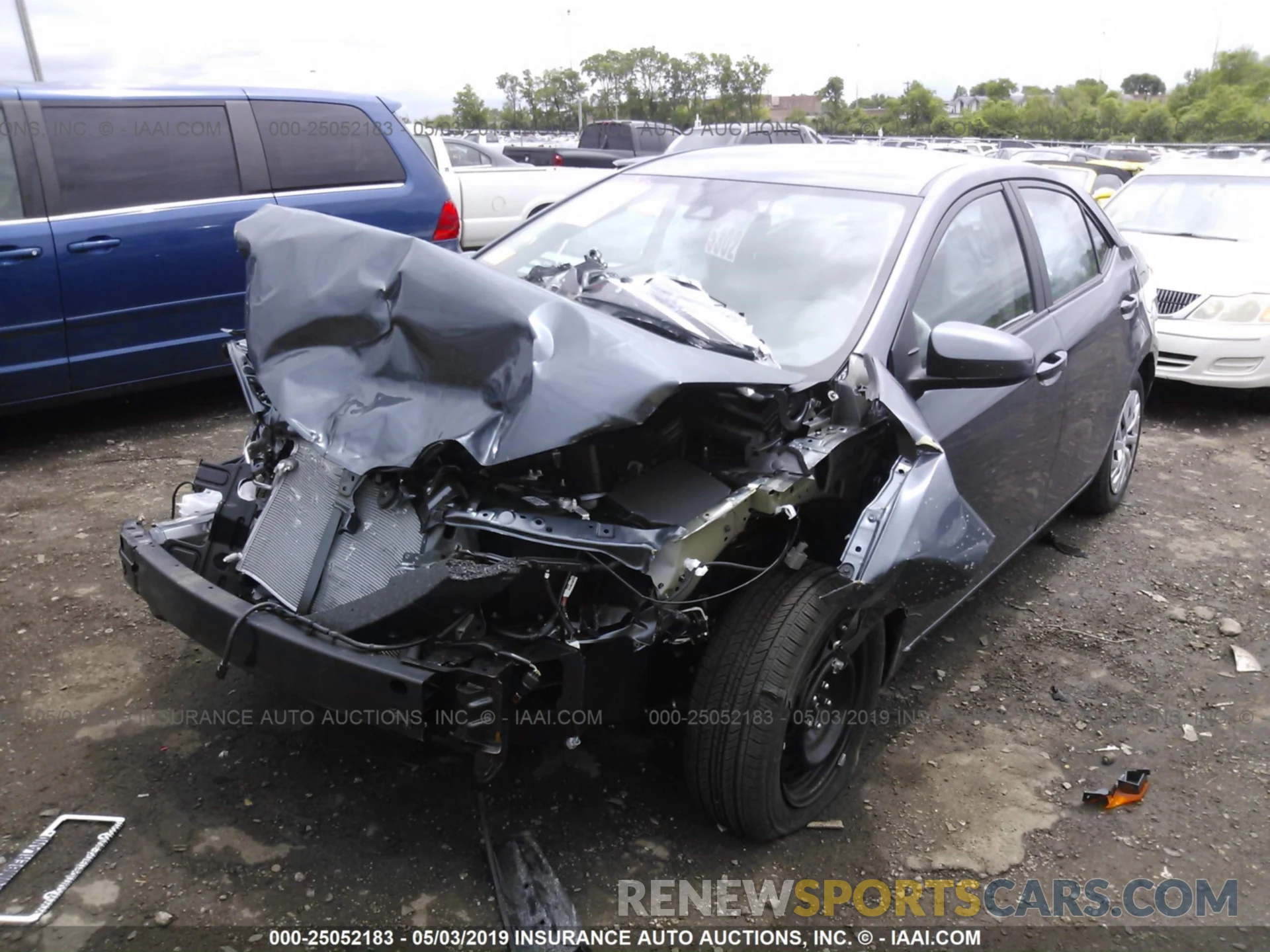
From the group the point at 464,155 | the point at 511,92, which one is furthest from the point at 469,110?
the point at 464,155

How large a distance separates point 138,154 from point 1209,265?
7.08 meters

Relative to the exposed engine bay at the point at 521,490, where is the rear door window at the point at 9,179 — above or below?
above

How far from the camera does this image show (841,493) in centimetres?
263

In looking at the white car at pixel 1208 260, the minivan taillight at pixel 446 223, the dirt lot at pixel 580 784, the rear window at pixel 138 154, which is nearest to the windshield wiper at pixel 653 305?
the dirt lot at pixel 580 784

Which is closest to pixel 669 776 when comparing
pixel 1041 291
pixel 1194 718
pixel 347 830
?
pixel 347 830

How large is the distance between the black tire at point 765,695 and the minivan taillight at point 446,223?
449cm

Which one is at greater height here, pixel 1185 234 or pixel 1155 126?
pixel 1185 234

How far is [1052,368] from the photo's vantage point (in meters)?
3.46

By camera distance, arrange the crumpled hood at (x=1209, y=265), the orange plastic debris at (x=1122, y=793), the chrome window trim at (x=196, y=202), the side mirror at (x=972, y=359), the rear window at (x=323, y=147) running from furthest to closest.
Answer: the crumpled hood at (x=1209, y=265), the rear window at (x=323, y=147), the chrome window trim at (x=196, y=202), the orange plastic debris at (x=1122, y=793), the side mirror at (x=972, y=359)

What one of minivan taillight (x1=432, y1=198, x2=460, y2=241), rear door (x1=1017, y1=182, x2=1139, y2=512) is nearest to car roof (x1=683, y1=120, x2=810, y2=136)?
minivan taillight (x1=432, y1=198, x2=460, y2=241)

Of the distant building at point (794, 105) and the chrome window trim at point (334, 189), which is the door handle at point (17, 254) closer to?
the chrome window trim at point (334, 189)

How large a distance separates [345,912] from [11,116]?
4.39 metres

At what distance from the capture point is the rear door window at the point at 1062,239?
3.71 meters

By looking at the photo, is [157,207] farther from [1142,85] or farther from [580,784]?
[1142,85]
